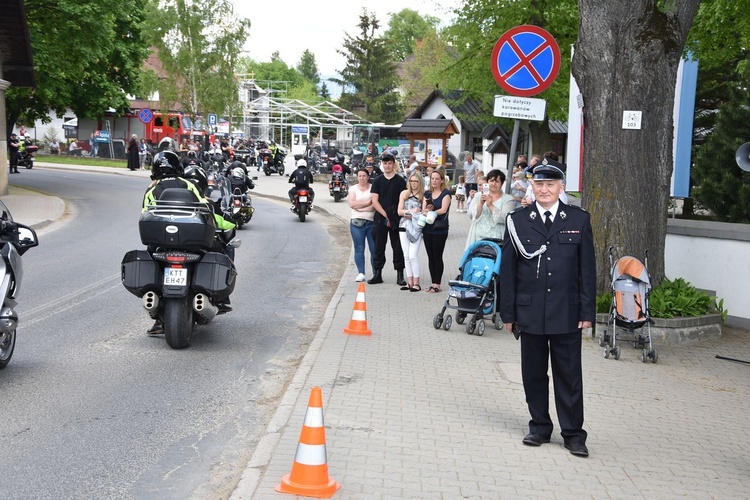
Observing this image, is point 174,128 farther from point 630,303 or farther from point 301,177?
point 630,303

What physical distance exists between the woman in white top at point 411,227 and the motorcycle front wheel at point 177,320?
15.2 ft

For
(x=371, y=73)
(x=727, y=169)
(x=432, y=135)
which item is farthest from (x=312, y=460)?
(x=371, y=73)

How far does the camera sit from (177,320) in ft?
31.0

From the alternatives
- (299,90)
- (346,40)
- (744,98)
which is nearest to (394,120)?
(346,40)

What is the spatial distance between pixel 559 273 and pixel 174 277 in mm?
4153

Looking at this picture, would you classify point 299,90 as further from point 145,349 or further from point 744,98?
point 145,349

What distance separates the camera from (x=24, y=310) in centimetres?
1151

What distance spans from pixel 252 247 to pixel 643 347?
1095cm

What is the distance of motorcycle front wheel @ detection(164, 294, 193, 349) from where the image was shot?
31.0ft

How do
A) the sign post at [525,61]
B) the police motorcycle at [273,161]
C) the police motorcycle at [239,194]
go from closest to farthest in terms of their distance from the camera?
the sign post at [525,61], the police motorcycle at [239,194], the police motorcycle at [273,161]

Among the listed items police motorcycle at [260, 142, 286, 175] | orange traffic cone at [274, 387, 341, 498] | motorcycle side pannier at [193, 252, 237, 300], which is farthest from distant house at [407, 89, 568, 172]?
police motorcycle at [260, 142, 286, 175]

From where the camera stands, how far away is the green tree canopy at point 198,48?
73438mm

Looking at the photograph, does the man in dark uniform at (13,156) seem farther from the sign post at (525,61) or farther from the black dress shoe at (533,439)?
the black dress shoe at (533,439)

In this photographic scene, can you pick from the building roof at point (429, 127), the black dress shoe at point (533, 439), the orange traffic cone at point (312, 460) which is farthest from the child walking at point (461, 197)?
the orange traffic cone at point (312, 460)
